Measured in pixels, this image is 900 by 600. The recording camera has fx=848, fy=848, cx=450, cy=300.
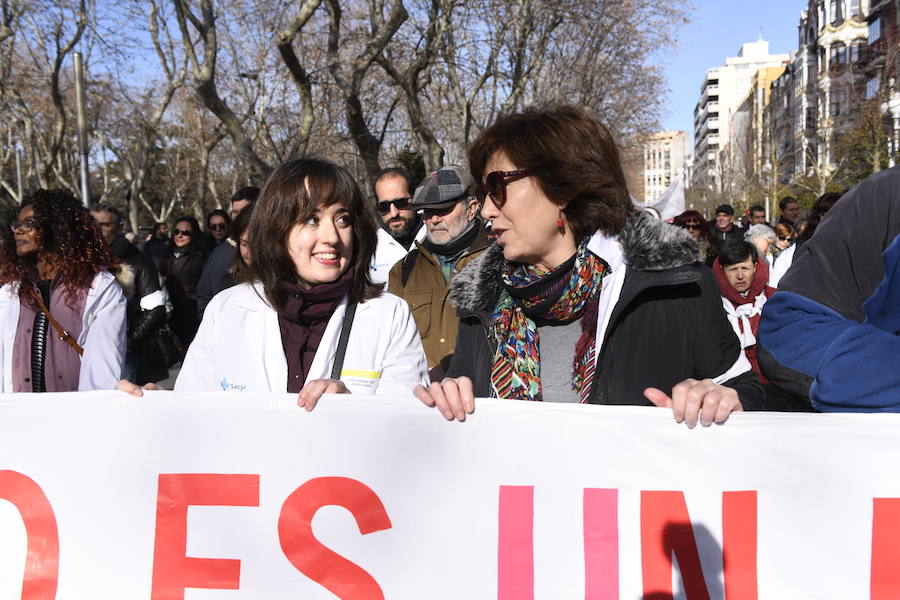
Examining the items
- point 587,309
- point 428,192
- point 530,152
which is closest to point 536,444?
point 587,309

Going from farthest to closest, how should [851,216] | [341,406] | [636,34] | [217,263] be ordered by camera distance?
[636,34] < [217,263] < [341,406] < [851,216]

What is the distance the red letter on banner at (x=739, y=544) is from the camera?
1991mm

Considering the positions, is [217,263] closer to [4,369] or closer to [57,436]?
[4,369]


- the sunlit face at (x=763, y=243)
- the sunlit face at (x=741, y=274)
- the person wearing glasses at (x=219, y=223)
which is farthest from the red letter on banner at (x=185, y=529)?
the sunlit face at (x=763, y=243)

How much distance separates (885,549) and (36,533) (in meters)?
2.08

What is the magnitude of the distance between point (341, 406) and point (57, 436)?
764mm

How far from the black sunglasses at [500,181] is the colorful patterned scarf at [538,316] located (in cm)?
20

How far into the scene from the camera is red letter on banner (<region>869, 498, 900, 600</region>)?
1.97m

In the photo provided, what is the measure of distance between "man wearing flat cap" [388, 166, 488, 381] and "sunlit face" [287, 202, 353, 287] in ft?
5.05

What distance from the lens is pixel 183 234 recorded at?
27.8 ft

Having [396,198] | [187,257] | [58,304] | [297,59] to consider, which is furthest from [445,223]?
[297,59]

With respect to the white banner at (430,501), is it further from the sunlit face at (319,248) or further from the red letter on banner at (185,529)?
the sunlit face at (319,248)

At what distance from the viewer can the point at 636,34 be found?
21.1 metres

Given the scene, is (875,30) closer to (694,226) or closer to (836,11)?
(836,11)
